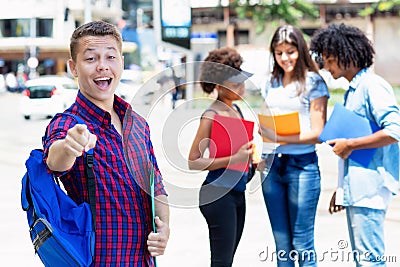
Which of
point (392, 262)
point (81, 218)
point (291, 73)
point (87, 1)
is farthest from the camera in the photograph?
point (87, 1)

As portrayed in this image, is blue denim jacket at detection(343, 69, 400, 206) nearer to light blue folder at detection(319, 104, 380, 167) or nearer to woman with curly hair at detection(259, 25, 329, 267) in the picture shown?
light blue folder at detection(319, 104, 380, 167)

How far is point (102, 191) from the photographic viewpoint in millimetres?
2438

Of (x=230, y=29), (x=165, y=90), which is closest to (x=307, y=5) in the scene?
(x=230, y=29)

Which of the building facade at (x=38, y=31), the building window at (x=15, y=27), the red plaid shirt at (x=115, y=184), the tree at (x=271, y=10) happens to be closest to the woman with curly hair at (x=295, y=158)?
the red plaid shirt at (x=115, y=184)

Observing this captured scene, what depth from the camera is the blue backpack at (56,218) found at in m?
2.32

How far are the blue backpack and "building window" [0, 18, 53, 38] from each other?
59.9 metres

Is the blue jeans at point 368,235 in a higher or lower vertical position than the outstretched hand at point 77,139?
lower

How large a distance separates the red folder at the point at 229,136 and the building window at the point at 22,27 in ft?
192

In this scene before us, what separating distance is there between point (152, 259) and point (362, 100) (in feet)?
5.19

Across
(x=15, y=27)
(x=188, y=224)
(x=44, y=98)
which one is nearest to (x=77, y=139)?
(x=188, y=224)

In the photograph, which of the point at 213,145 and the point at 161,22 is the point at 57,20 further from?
the point at 213,145

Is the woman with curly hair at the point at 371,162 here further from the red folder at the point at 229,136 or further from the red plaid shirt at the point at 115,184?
the red plaid shirt at the point at 115,184

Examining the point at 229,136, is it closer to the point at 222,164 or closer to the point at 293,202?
the point at 222,164

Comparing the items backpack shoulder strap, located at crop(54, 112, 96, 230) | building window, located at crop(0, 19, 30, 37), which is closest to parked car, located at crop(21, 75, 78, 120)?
backpack shoulder strap, located at crop(54, 112, 96, 230)
